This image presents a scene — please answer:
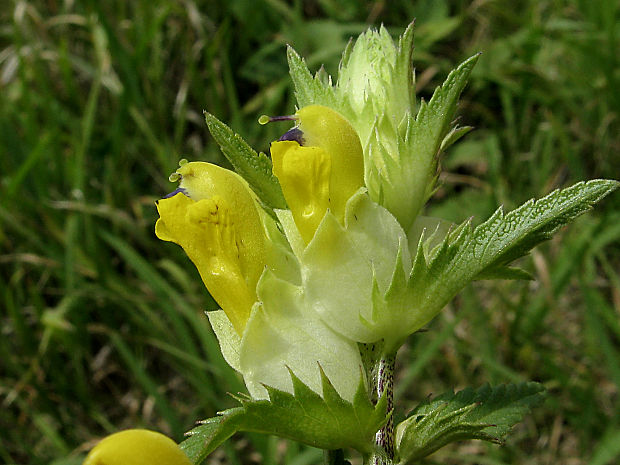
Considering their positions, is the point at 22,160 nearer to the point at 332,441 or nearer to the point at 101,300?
the point at 101,300

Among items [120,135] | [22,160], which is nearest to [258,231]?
[120,135]

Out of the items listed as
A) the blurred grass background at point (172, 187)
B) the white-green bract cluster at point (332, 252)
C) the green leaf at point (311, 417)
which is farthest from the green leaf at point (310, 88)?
the blurred grass background at point (172, 187)

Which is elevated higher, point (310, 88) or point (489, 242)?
point (310, 88)

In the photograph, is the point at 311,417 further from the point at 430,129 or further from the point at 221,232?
the point at 430,129

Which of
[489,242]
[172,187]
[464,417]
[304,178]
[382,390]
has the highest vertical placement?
[304,178]

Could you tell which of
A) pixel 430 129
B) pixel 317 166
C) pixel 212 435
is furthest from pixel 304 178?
pixel 212 435

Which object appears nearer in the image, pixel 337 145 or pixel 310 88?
pixel 337 145

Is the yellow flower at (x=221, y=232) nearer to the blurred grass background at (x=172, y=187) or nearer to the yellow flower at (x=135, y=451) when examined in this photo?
the yellow flower at (x=135, y=451)
